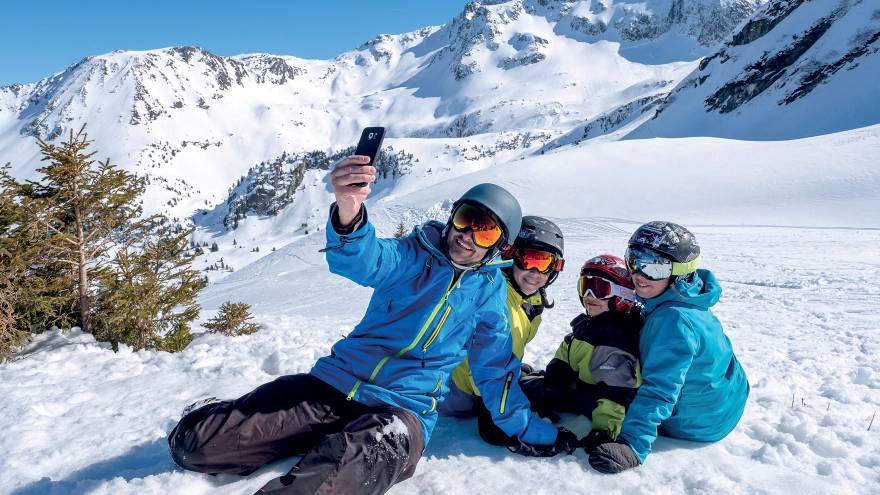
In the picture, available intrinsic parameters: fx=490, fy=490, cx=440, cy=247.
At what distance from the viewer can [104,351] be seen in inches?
273

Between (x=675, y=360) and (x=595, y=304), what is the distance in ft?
3.54

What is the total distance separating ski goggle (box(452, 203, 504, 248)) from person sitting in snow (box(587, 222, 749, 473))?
1.19 metres

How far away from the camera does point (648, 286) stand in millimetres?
3992

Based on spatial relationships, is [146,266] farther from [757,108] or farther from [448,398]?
[757,108]

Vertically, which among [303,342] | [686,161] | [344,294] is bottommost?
[344,294]

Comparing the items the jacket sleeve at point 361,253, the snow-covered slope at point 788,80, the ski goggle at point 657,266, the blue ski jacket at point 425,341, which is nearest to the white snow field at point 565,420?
the blue ski jacket at point 425,341

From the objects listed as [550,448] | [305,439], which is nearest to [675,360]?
[550,448]

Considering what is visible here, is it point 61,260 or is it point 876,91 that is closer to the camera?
point 61,260

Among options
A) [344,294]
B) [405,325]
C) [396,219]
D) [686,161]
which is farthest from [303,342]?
[686,161]

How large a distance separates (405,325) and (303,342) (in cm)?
487

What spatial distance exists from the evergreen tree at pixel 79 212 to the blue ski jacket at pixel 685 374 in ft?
24.1

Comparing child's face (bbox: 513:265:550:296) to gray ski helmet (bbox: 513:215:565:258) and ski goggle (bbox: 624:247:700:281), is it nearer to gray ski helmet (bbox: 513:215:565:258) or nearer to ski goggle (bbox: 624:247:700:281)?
gray ski helmet (bbox: 513:215:565:258)

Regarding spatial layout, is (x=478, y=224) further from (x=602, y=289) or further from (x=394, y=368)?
(x=602, y=289)

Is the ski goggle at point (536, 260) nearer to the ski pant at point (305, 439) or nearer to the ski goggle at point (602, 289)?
the ski goggle at point (602, 289)
